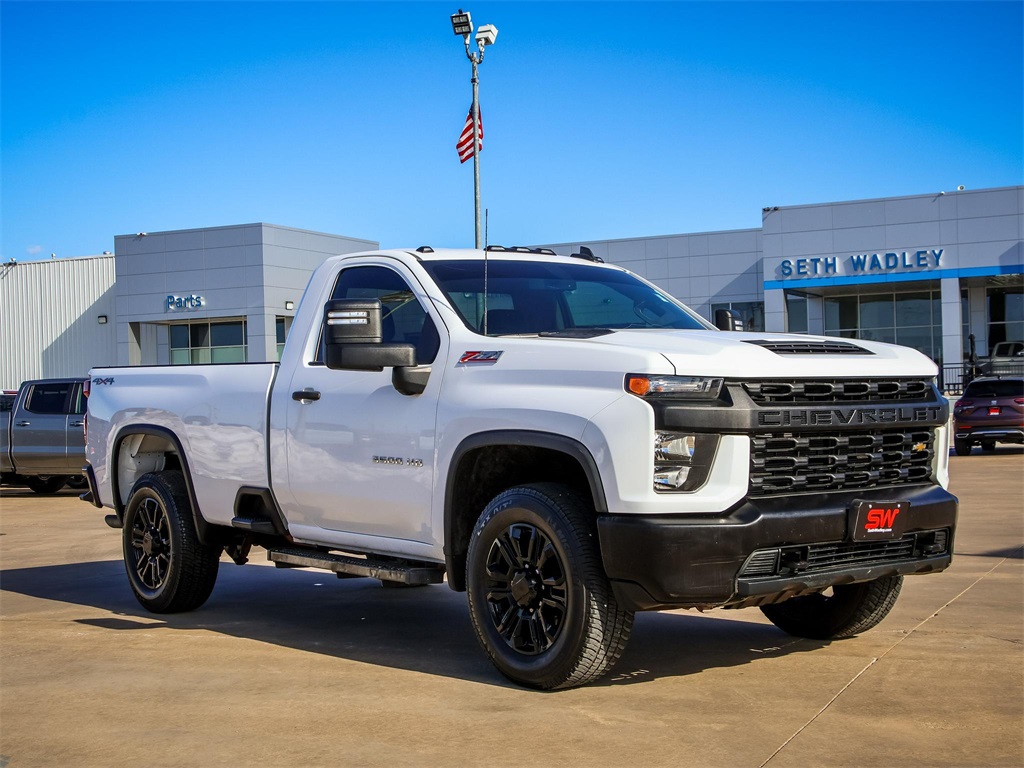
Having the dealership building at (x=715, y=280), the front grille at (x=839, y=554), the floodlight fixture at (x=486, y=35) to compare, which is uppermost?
the floodlight fixture at (x=486, y=35)

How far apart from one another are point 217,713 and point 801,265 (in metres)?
43.6

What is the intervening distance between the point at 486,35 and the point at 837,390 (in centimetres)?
2057

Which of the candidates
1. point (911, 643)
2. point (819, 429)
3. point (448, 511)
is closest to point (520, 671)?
point (448, 511)

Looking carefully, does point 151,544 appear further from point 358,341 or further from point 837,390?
point 837,390

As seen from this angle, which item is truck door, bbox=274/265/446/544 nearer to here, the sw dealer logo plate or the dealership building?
the sw dealer logo plate

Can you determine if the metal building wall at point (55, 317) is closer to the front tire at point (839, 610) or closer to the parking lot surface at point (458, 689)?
the parking lot surface at point (458, 689)

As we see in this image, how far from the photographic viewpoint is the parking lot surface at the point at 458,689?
4.72m

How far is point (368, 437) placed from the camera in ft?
21.2

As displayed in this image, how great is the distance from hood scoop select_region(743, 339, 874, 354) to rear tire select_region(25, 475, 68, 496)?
1685 centimetres

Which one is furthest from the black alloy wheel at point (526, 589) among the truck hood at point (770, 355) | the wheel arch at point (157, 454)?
the wheel arch at point (157, 454)

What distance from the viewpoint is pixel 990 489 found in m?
16.2

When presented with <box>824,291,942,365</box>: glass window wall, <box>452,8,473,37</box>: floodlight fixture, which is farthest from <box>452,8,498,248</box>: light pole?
<box>824,291,942,365</box>: glass window wall

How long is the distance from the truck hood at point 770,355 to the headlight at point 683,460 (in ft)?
0.92

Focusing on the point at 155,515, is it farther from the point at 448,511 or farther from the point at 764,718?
the point at 764,718
